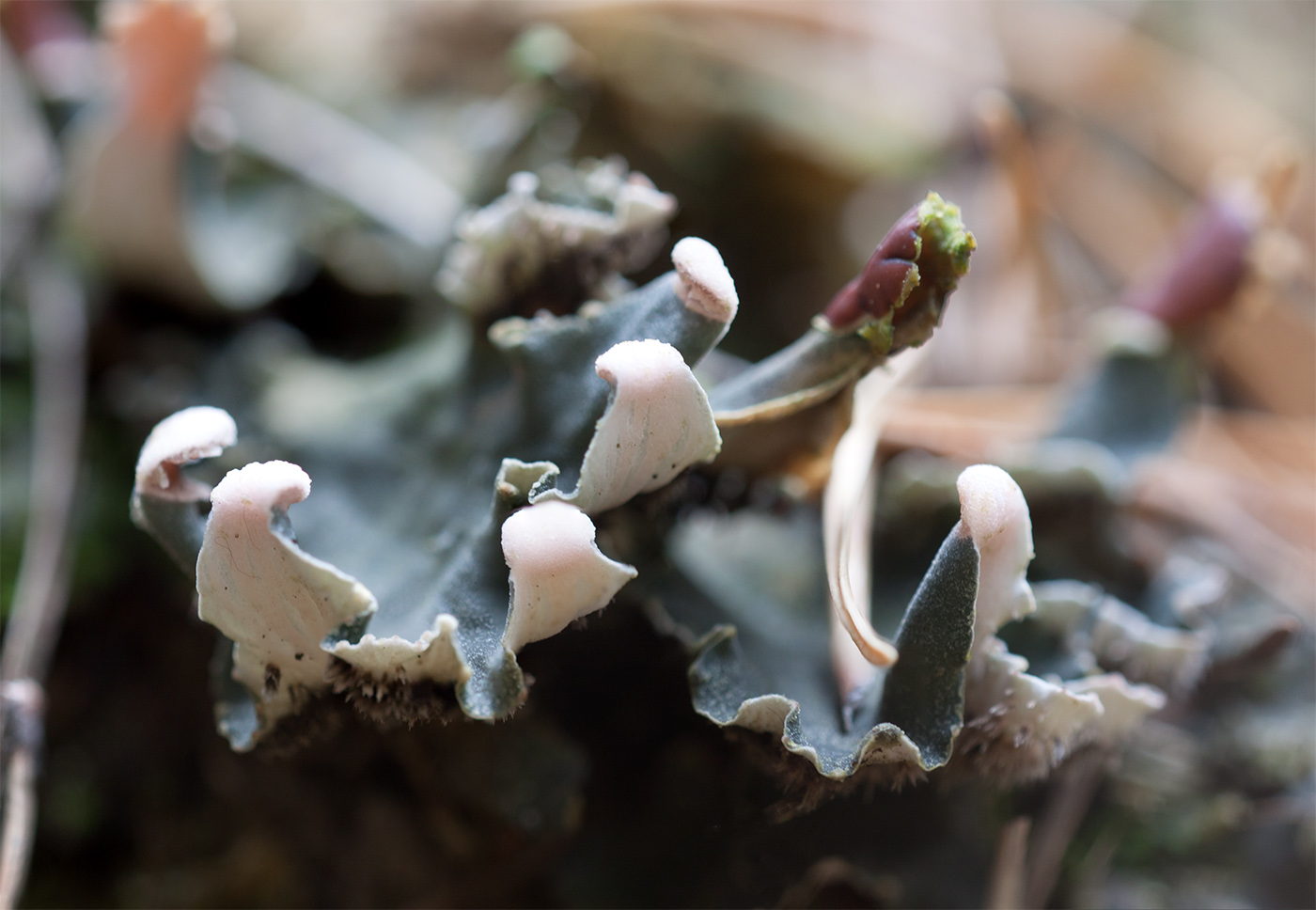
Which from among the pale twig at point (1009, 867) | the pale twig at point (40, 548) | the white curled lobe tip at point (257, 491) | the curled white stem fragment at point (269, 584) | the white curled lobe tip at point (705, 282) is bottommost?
the pale twig at point (40, 548)

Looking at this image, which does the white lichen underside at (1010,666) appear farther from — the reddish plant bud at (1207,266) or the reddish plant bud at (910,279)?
the reddish plant bud at (1207,266)

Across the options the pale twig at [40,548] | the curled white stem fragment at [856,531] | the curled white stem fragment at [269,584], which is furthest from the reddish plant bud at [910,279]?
the pale twig at [40,548]

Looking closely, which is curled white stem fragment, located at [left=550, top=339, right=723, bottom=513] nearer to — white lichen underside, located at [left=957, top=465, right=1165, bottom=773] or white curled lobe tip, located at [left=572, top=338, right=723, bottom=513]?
white curled lobe tip, located at [left=572, top=338, right=723, bottom=513]

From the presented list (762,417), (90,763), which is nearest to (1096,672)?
(762,417)

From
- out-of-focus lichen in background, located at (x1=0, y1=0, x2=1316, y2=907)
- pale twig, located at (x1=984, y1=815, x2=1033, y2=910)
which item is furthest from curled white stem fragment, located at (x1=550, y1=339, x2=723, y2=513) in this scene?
pale twig, located at (x1=984, y1=815, x2=1033, y2=910)

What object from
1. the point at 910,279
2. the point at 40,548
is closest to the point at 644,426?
the point at 910,279

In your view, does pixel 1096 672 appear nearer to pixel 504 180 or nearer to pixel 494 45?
pixel 504 180
